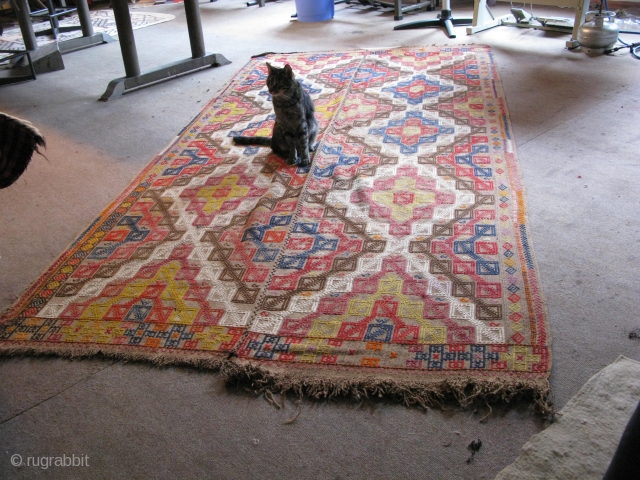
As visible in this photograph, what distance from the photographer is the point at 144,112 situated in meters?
3.55

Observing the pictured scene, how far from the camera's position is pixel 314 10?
5332 mm

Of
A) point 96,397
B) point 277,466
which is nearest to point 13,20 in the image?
point 96,397

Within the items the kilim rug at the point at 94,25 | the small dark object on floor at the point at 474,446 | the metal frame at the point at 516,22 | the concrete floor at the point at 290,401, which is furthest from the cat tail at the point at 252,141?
the kilim rug at the point at 94,25

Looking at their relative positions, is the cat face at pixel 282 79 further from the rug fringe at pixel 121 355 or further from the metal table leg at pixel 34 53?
the metal table leg at pixel 34 53

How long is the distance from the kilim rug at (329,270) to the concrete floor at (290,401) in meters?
0.08

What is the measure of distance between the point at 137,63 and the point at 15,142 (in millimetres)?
2499

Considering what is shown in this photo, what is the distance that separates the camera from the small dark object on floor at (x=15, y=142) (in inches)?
64.6

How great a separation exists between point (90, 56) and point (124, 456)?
4.22 m

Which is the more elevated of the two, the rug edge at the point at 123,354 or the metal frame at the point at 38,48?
the metal frame at the point at 38,48

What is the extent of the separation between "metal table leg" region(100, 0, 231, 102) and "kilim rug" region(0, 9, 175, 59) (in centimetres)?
153

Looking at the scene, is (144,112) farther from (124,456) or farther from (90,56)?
(124,456)

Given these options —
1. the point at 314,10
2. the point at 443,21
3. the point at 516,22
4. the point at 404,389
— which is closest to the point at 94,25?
the point at 314,10

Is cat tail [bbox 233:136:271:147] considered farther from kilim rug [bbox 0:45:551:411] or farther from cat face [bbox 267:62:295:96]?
cat face [bbox 267:62:295:96]

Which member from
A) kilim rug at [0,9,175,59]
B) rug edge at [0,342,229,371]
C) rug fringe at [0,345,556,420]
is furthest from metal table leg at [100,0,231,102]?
rug fringe at [0,345,556,420]
